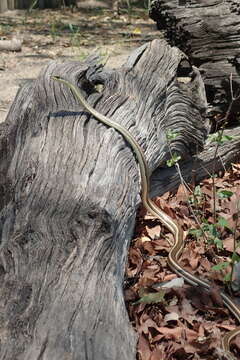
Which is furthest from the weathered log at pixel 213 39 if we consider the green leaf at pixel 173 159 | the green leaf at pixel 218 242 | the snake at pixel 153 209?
the green leaf at pixel 218 242

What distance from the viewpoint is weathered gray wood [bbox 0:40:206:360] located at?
2.79 meters

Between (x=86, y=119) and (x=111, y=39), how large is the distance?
6395mm

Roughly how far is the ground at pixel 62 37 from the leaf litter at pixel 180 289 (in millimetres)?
3019

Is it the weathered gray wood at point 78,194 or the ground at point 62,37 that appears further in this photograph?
the ground at point 62,37

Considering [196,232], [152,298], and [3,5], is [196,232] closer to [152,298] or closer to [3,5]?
[152,298]

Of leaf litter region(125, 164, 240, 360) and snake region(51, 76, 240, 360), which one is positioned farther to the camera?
snake region(51, 76, 240, 360)

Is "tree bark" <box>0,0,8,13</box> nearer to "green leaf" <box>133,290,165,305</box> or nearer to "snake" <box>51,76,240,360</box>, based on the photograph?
"snake" <box>51,76,240,360</box>

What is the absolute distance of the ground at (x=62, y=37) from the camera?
875 centimetres

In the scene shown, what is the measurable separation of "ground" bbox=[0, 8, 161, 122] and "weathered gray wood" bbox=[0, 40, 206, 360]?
2449mm

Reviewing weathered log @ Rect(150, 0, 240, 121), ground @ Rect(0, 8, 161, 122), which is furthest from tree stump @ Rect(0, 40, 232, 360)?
ground @ Rect(0, 8, 161, 122)

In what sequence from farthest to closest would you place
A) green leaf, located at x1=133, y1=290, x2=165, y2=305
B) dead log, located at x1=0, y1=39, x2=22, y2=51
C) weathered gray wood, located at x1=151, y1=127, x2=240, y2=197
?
dead log, located at x1=0, y1=39, x2=22, y2=51
weathered gray wood, located at x1=151, y1=127, x2=240, y2=197
green leaf, located at x1=133, y1=290, x2=165, y2=305

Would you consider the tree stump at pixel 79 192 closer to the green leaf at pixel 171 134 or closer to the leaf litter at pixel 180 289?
the green leaf at pixel 171 134

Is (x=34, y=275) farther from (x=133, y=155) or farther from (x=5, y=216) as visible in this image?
(x=133, y=155)

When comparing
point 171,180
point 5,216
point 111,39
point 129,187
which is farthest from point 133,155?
point 111,39
